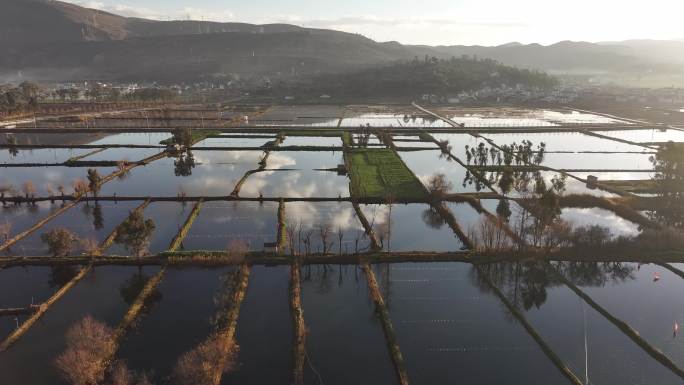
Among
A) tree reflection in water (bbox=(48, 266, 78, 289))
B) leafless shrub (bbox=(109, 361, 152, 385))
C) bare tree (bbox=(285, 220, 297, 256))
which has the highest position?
bare tree (bbox=(285, 220, 297, 256))

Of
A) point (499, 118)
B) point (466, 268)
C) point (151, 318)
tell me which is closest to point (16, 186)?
point (151, 318)

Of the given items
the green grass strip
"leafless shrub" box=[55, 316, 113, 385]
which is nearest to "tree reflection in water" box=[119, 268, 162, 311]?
"leafless shrub" box=[55, 316, 113, 385]

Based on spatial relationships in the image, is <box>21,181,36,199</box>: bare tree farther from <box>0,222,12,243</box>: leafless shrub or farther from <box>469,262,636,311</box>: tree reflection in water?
<box>469,262,636,311</box>: tree reflection in water

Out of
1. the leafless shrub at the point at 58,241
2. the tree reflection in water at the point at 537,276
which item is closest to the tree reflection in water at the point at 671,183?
the tree reflection in water at the point at 537,276

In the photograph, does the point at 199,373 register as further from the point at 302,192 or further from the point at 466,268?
the point at 302,192

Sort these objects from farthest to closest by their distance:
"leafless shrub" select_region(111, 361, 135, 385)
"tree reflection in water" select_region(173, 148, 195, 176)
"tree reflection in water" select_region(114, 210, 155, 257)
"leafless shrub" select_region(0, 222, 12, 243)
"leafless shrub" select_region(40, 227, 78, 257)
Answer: "tree reflection in water" select_region(173, 148, 195, 176) → "leafless shrub" select_region(0, 222, 12, 243) → "leafless shrub" select_region(40, 227, 78, 257) → "tree reflection in water" select_region(114, 210, 155, 257) → "leafless shrub" select_region(111, 361, 135, 385)

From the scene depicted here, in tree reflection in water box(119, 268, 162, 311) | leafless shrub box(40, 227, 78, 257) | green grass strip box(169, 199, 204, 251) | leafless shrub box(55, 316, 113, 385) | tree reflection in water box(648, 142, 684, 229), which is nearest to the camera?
leafless shrub box(55, 316, 113, 385)

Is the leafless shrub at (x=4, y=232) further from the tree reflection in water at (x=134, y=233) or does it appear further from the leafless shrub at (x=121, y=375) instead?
the leafless shrub at (x=121, y=375)
